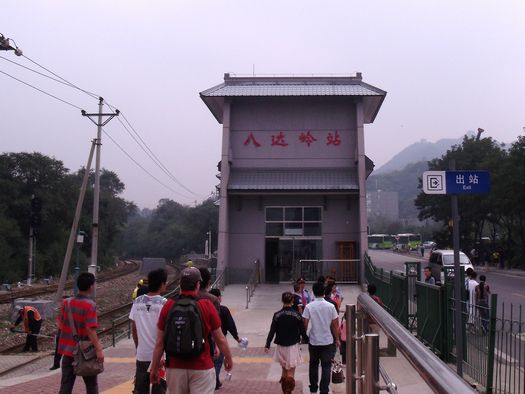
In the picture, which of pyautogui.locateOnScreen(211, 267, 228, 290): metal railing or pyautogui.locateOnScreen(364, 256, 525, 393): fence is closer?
pyautogui.locateOnScreen(364, 256, 525, 393): fence

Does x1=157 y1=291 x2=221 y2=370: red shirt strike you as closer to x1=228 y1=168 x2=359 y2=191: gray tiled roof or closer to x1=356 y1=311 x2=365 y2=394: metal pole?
x1=356 y1=311 x2=365 y2=394: metal pole

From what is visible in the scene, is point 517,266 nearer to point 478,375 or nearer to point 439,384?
point 478,375

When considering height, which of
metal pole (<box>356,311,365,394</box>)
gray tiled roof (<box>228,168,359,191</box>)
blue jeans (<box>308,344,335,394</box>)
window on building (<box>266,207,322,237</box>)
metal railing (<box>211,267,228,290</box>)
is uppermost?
gray tiled roof (<box>228,168,359,191</box>)

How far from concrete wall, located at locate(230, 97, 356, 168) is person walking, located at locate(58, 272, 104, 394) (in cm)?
2333

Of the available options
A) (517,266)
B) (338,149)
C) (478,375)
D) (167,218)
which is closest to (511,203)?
(517,266)

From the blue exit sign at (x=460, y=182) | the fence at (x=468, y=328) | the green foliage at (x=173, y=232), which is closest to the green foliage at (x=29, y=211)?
the green foliage at (x=173, y=232)

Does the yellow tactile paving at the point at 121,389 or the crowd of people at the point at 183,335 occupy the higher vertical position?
the crowd of people at the point at 183,335

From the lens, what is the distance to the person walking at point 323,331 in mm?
8680

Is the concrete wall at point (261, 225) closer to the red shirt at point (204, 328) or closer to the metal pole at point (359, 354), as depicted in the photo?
the red shirt at point (204, 328)

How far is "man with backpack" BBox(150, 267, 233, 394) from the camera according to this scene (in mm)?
5090

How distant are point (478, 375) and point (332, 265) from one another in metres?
19.6

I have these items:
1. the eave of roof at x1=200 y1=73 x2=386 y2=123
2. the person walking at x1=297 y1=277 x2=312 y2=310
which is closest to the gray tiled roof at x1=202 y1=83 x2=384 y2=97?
the eave of roof at x1=200 y1=73 x2=386 y2=123

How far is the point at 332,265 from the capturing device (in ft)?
95.6

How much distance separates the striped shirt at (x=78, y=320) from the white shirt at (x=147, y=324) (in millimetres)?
477
